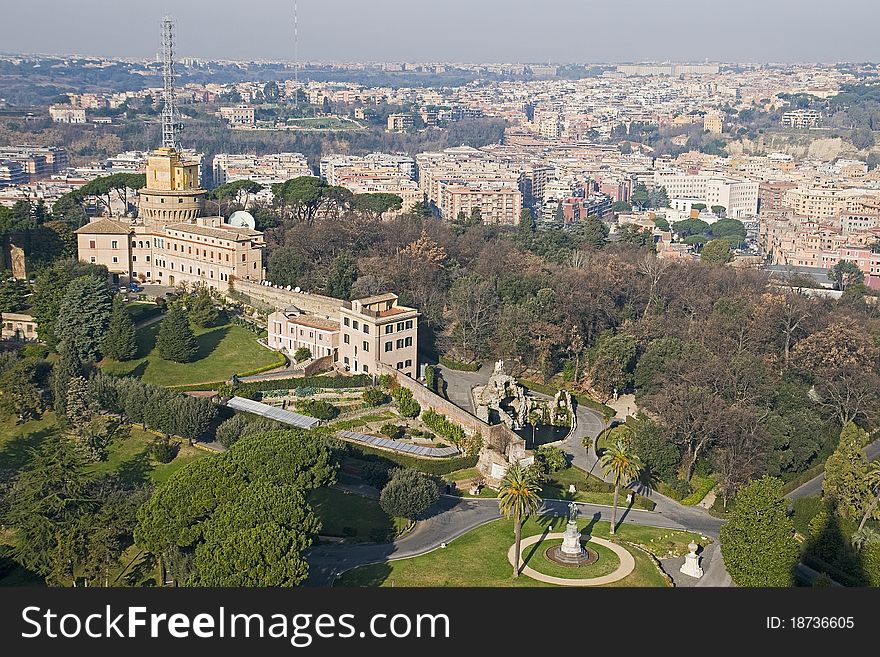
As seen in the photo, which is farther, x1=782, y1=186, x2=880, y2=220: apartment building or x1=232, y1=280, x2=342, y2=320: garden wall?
x1=782, y1=186, x2=880, y2=220: apartment building

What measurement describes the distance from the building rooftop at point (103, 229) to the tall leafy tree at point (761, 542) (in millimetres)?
41734

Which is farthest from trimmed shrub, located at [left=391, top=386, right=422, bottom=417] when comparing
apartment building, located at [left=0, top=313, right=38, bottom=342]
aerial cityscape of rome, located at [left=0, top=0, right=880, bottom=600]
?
apartment building, located at [left=0, top=313, right=38, bottom=342]

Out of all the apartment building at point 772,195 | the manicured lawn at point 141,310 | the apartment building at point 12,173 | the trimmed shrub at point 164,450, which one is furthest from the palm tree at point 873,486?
the apartment building at point 12,173

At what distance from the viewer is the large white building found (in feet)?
420

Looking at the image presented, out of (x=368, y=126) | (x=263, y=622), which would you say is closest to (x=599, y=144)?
(x=368, y=126)

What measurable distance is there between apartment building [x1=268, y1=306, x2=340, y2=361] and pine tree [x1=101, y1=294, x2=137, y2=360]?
6.89m

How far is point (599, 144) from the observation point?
627 ft

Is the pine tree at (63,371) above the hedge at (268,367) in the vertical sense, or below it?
above

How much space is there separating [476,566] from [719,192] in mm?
104074

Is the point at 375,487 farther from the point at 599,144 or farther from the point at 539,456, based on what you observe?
the point at 599,144

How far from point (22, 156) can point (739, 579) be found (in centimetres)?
12247

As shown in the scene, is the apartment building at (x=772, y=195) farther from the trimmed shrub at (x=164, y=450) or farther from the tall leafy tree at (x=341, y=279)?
the trimmed shrub at (x=164, y=450)

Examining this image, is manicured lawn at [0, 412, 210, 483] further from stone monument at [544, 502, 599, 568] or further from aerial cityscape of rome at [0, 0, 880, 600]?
stone monument at [544, 502, 599, 568]

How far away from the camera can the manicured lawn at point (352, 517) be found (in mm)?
35625
